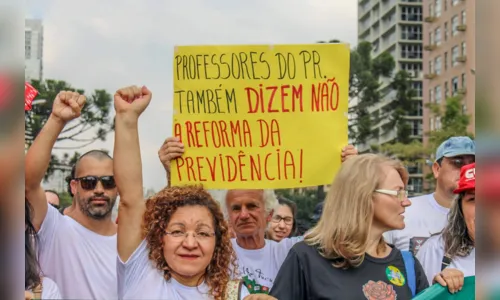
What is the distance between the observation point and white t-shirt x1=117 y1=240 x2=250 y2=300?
7.97ft

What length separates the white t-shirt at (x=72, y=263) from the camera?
3139mm

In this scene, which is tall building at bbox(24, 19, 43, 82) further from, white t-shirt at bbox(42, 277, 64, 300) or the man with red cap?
the man with red cap

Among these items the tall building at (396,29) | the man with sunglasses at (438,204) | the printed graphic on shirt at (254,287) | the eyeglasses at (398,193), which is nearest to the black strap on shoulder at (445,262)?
the eyeglasses at (398,193)

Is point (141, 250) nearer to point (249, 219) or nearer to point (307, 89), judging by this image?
point (249, 219)

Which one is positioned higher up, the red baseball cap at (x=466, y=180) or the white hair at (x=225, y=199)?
the red baseball cap at (x=466, y=180)

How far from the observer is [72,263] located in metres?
3.17

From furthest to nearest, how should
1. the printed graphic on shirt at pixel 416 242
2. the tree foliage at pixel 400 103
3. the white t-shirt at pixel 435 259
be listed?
the tree foliage at pixel 400 103
the printed graphic on shirt at pixel 416 242
the white t-shirt at pixel 435 259

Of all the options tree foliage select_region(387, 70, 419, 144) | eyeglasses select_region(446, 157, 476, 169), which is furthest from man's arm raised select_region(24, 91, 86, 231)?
tree foliage select_region(387, 70, 419, 144)

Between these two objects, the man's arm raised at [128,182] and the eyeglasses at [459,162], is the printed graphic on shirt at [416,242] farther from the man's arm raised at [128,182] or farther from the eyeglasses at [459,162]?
the man's arm raised at [128,182]

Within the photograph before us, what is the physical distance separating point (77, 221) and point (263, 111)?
1085 millimetres

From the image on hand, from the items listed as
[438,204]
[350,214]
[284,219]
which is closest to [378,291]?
[350,214]

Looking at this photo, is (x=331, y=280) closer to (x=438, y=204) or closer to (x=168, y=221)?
(x=168, y=221)

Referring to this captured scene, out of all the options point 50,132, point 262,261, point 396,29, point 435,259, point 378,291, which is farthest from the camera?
point 396,29

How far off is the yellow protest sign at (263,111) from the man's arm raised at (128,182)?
1.34 ft
